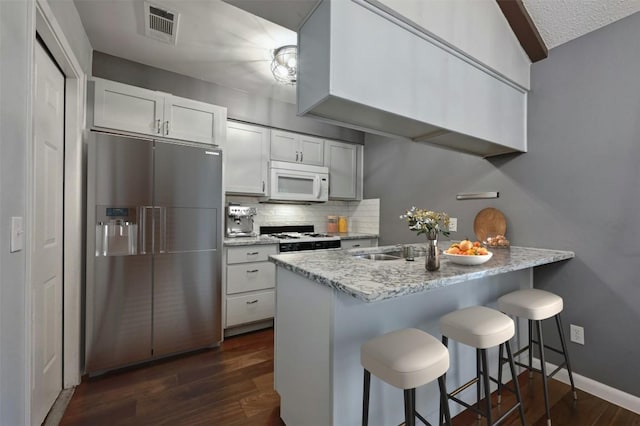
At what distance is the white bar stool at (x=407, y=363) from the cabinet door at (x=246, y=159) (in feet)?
8.00

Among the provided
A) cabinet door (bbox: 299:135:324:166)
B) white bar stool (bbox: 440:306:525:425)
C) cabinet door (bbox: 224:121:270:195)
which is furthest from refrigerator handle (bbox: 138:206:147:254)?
white bar stool (bbox: 440:306:525:425)

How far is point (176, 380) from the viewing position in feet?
6.90

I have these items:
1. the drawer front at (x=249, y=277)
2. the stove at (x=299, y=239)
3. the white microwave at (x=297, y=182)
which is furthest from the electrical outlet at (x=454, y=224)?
the drawer front at (x=249, y=277)

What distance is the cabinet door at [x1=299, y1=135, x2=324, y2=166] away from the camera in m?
3.70

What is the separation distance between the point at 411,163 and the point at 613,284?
207 cm

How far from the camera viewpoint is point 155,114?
2.53 meters

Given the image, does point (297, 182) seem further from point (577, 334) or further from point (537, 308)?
point (577, 334)

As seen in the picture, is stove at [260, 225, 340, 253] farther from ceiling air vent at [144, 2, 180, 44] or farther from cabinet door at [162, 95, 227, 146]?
ceiling air vent at [144, 2, 180, 44]

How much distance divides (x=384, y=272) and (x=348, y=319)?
11.1 inches

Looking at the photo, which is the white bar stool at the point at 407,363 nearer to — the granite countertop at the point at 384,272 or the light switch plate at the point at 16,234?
the granite countertop at the point at 384,272

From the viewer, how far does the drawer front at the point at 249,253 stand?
282cm

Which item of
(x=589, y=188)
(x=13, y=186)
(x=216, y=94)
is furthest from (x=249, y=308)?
(x=589, y=188)

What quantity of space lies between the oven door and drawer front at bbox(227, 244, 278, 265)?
68cm

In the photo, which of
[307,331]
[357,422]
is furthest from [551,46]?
[357,422]
